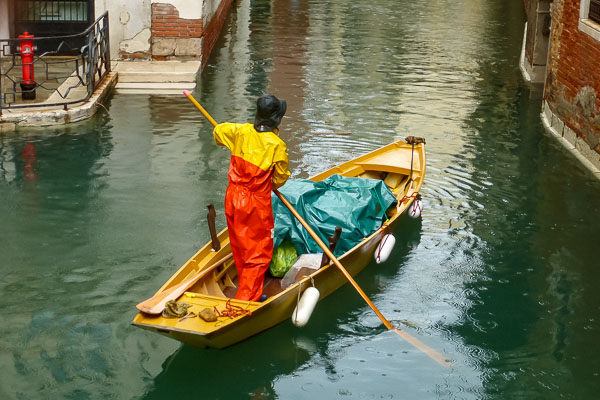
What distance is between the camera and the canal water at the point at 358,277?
6535mm

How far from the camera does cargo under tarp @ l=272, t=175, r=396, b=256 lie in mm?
7781

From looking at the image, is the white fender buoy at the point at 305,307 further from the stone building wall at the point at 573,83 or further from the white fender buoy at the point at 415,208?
the stone building wall at the point at 573,83

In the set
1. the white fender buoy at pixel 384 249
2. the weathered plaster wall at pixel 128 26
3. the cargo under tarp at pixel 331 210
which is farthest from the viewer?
the weathered plaster wall at pixel 128 26

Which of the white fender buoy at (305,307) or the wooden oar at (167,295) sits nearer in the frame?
the wooden oar at (167,295)

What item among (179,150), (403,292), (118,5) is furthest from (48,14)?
(403,292)

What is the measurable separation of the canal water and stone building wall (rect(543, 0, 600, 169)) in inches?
12.8

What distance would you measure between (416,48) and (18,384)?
14.4 metres

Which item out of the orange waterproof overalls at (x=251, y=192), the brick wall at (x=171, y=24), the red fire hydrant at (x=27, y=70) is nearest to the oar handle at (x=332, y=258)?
the orange waterproof overalls at (x=251, y=192)

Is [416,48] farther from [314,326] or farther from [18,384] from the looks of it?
[18,384]

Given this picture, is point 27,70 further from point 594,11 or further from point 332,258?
point 594,11

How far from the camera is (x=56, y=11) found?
15.9m

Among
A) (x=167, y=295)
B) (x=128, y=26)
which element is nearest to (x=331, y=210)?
(x=167, y=295)

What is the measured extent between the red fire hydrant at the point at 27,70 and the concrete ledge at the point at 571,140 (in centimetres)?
745

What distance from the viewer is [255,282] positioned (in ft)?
22.9
